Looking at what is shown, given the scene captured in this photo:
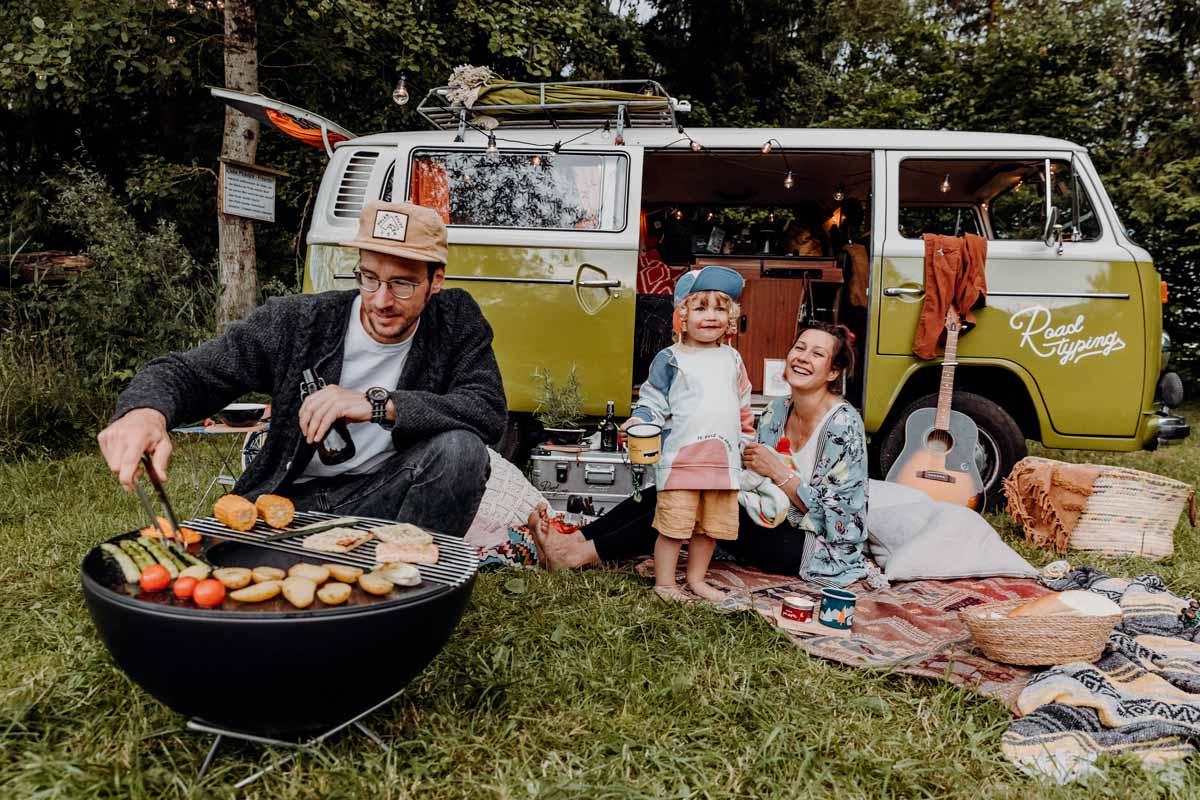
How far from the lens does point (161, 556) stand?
Answer: 1.66 metres

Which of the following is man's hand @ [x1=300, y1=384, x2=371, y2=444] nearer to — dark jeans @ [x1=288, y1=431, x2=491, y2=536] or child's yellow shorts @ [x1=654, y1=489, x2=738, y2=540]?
dark jeans @ [x1=288, y1=431, x2=491, y2=536]

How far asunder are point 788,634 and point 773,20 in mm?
10930

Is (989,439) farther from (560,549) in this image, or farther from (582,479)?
(560,549)

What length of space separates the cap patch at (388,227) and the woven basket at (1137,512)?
3800 mm

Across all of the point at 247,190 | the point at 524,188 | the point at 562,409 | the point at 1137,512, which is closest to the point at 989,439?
the point at 1137,512

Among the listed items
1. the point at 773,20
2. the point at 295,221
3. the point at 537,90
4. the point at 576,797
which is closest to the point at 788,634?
the point at 576,797

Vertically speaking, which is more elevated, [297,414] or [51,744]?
[297,414]

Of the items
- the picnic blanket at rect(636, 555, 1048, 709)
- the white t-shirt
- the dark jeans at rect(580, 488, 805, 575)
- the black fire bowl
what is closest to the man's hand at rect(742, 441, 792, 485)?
the dark jeans at rect(580, 488, 805, 575)

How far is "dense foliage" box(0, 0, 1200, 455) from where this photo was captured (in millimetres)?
7316

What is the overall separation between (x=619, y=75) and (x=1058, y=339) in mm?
7740

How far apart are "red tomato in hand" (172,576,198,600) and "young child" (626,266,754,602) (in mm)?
1855

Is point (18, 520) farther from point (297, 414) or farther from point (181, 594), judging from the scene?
point (181, 594)

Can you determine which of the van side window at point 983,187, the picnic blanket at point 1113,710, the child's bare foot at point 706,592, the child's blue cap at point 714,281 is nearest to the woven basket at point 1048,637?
the picnic blanket at point 1113,710

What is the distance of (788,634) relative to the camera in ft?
8.91
